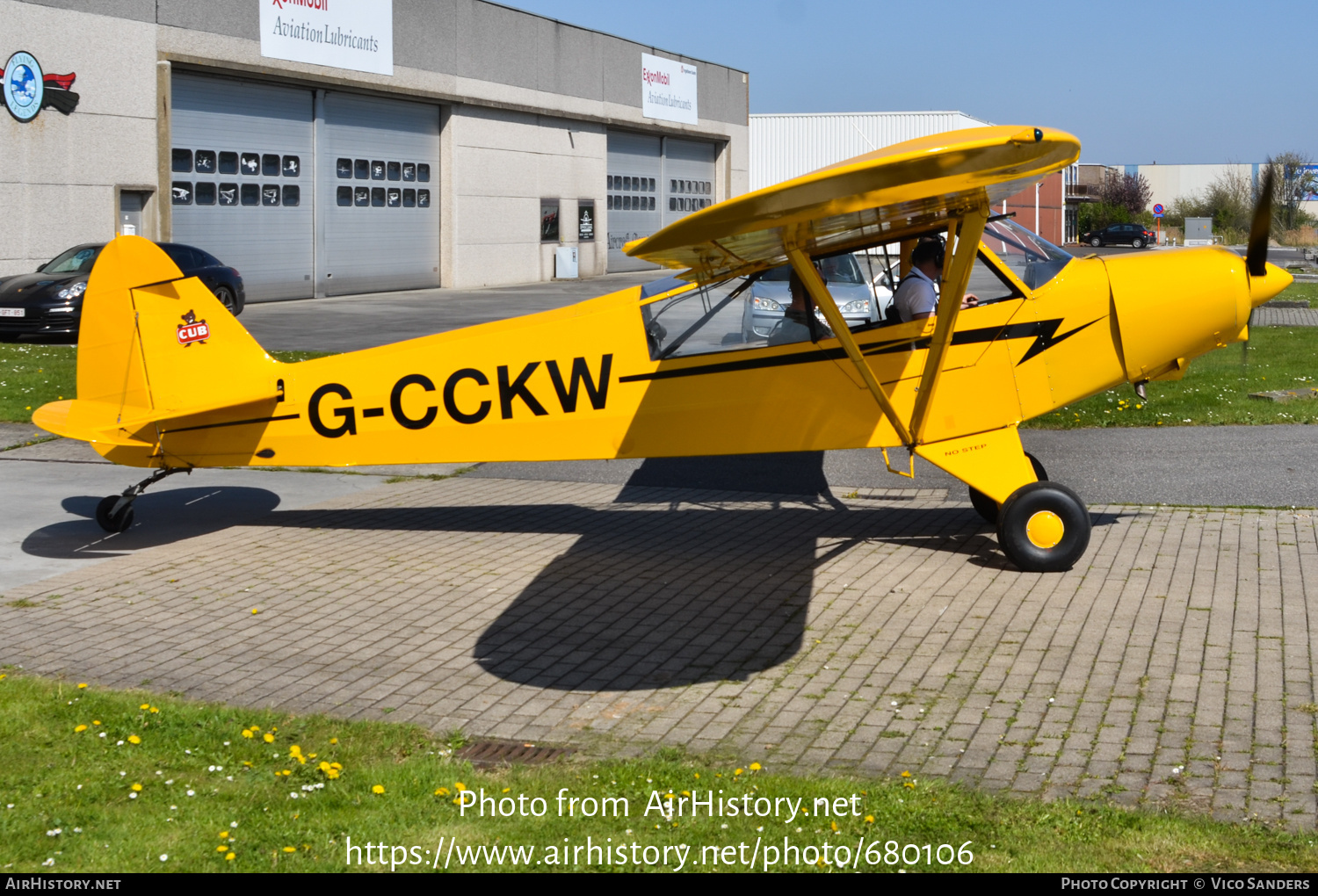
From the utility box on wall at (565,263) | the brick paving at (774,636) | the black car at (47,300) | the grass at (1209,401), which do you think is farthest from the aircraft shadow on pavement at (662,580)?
the utility box on wall at (565,263)

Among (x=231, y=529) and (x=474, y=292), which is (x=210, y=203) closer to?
(x=474, y=292)

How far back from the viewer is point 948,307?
7355 millimetres

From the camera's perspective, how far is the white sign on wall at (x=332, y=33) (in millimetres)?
28484

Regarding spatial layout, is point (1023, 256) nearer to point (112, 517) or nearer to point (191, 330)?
point (191, 330)

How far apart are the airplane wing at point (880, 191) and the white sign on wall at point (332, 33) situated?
960 inches

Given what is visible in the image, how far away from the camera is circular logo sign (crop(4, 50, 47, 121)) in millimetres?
23172

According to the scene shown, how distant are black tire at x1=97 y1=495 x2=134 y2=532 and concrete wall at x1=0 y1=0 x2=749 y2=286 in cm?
A: 1719

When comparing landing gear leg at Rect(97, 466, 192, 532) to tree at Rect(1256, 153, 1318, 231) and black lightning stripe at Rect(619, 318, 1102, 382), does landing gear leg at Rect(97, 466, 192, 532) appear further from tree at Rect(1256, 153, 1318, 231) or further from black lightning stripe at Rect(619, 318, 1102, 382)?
tree at Rect(1256, 153, 1318, 231)

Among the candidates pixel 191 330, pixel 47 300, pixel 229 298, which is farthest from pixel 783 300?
pixel 229 298

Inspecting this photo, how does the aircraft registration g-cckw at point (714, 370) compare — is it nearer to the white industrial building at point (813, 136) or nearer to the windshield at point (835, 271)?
the windshield at point (835, 271)

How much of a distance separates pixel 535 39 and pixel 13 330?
2307 centimetres

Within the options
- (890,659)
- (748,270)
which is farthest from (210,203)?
(890,659)

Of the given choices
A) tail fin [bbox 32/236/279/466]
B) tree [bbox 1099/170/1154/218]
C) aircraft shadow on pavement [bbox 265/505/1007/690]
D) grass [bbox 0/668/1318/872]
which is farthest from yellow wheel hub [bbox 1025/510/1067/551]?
tree [bbox 1099/170/1154/218]
